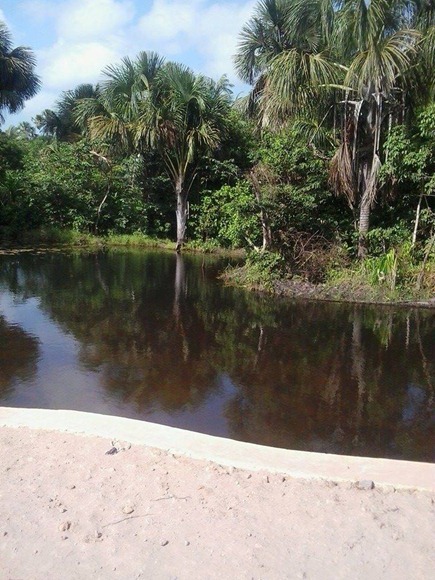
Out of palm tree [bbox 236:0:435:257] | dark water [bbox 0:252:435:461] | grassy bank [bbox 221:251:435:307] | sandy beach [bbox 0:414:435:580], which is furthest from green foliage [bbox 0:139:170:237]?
sandy beach [bbox 0:414:435:580]

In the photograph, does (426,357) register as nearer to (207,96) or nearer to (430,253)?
(430,253)

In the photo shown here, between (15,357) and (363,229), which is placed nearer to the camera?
(15,357)

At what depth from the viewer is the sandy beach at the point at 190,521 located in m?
2.64

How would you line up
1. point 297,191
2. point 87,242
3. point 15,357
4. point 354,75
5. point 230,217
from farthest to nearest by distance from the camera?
point 87,242 < point 230,217 < point 297,191 < point 354,75 < point 15,357

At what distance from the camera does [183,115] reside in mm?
19344

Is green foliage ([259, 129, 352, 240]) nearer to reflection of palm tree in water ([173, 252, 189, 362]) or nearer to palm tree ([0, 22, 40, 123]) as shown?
reflection of palm tree in water ([173, 252, 189, 362])

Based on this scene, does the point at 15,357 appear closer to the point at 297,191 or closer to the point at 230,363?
the point at 230,363

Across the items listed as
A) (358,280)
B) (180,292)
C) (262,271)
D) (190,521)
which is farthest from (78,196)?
(190,521)

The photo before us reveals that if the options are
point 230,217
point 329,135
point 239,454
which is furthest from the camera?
point 230,217

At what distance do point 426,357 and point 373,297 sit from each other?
11.6 ft

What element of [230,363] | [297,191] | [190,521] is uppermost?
[297,191]

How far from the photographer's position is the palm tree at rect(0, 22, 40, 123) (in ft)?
66.0

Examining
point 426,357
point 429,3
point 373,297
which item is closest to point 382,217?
point 373,297

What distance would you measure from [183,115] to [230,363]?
14446 mm
